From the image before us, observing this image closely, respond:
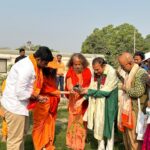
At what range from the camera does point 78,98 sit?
7.21 meters

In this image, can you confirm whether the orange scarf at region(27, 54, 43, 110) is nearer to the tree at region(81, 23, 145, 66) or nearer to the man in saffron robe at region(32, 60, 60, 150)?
the man in saffron robe at region(32, 60, 60, 150)

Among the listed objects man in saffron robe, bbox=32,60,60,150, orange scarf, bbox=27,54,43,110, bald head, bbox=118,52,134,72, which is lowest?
man in saffron robe, bbox=32,60,60,150

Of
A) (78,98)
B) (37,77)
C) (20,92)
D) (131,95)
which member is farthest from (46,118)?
(131,95)

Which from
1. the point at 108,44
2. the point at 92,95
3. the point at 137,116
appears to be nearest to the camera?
the point at 137,116

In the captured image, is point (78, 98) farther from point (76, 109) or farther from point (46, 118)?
point (46, 118)

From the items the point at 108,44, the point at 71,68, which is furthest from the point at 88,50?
the point at 71,68

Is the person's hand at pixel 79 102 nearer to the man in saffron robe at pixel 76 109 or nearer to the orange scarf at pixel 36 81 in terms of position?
the man in saffron robe at pixel 76 109

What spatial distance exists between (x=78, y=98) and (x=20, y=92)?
2.01 m

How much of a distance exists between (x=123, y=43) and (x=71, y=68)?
53383mm

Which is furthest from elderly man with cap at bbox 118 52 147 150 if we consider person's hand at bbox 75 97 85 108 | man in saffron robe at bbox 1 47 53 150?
man in saffron robe at bbox 1 47 53 150

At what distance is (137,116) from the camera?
5.98 meters

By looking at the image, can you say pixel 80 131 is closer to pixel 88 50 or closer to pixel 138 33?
pixel 88 50

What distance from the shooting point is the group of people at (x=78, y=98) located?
5527 mm

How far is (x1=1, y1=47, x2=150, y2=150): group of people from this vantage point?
5527 mm
